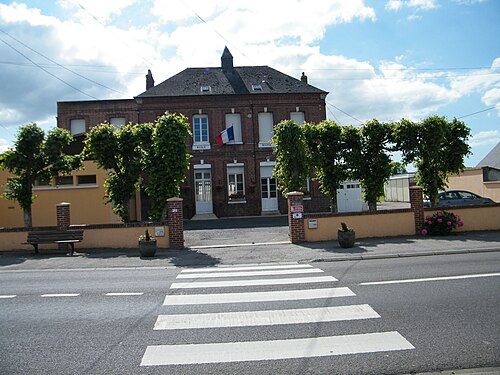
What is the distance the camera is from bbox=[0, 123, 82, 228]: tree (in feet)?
51.8

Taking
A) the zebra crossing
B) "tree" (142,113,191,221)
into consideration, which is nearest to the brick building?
"tree" (142,113,191,221)

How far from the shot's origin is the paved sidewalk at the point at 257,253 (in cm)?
1190

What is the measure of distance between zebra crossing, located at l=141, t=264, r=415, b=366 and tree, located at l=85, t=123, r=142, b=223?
7282 mm

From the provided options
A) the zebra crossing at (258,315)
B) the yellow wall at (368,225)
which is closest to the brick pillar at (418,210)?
the yellow wall at (368,225)

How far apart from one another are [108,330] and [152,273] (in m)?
4.80

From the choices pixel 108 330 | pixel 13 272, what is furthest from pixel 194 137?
pixel 108 330

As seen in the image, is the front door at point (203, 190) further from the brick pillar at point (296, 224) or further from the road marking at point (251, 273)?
the road marking at point (251, 273)

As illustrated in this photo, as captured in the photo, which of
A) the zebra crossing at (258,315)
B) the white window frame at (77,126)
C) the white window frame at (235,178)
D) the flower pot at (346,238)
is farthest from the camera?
the white window frame at (77,126)

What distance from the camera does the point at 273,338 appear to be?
511 centimetres

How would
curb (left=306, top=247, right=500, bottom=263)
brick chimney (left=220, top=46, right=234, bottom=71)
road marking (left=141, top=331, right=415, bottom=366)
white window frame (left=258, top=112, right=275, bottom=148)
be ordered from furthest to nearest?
brick chimney (left=220, top=46, right=234, bottom=71) → white window frame (left=258, top=112, right=275, bottom=148) → curb (left=306, top=247, right=500, bottom=263) → road marking (left=141, top=331, right=415, bottom=366)

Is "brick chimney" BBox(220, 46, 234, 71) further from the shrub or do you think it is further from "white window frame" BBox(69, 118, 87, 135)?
the shrub

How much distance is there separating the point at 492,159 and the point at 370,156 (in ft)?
68.7

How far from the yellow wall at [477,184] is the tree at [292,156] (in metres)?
13.3

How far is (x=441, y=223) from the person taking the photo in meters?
15.3
